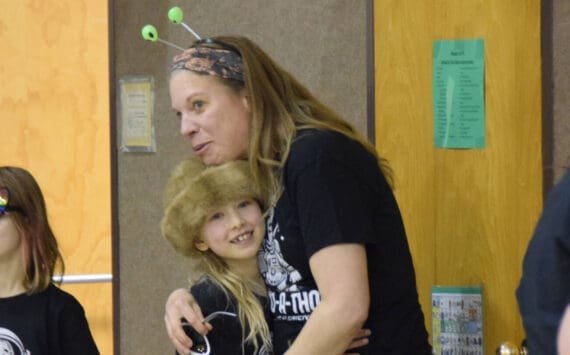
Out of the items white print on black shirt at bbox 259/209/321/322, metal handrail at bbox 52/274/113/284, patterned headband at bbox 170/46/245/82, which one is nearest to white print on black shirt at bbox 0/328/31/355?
white print on black shirt at bbox 259/209/321/322

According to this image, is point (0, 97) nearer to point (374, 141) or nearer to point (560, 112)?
point (374, 141)

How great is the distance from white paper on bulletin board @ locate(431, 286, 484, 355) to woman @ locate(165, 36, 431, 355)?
0.60 metres

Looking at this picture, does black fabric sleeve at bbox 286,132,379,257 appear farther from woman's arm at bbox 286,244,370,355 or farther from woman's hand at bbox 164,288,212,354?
woman's hand at bbox 164,288,212,354

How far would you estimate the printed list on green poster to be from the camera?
2488mm

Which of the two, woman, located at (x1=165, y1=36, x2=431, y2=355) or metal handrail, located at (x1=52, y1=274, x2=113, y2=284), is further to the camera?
metal handrail, located at (x1=52, y1=274, x2=113, y2=284)

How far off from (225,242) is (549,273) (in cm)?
104

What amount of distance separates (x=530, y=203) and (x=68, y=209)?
75.9 inches

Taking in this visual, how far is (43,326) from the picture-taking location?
93.9 inches

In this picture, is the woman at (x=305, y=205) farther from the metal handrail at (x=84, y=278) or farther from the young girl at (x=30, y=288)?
the metal handrail at (x=84, y=278)

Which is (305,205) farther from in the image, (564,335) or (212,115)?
(564,335)

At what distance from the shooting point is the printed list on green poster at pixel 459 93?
249 cm

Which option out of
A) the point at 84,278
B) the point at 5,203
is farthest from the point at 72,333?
the point at 84,278

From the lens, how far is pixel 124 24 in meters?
3.12

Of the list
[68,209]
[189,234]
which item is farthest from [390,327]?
[68,209]
